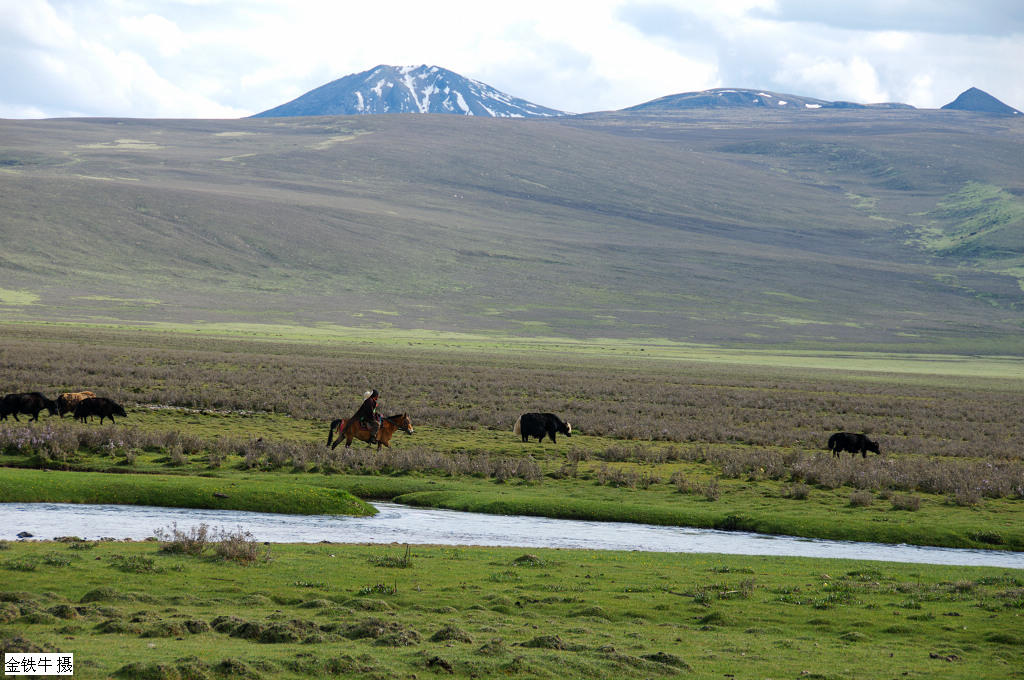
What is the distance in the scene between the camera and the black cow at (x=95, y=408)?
2912cm

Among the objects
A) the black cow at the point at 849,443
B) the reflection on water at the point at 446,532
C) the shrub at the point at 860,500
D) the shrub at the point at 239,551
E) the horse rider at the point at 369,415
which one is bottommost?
the reflection on water at the point at 446,532

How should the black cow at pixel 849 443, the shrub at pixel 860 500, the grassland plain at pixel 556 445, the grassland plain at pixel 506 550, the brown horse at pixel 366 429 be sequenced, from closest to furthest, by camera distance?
the grassland plain at pixel 506 550 < the grassland plain at pixel 556 445 < the shrub at pixel 860 500 < the brown horse at pixel 366 429 < the black cow at pixel 849 443

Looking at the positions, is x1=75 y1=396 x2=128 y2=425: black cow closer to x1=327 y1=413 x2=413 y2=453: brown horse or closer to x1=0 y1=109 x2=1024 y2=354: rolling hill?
x1=327 y1=413 x2=413 y2=453: brown horse

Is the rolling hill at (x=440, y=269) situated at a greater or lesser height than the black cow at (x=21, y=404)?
greater

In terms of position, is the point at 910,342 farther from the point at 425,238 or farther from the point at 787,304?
the point at 425,238

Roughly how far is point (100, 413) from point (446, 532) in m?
15.4

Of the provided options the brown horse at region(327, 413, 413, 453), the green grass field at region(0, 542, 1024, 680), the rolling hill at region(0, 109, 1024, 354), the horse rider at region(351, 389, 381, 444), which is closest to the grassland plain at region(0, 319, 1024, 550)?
the brown horse at region(327, 413, 413, 453)

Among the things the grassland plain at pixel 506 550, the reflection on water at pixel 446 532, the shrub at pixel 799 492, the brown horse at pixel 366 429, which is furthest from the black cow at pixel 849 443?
the brown horse at pixel 366 429

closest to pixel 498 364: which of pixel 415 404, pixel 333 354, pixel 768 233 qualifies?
pixel 333 354

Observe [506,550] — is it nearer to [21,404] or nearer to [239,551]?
[239,551]

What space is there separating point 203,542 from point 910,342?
12801 centimetres

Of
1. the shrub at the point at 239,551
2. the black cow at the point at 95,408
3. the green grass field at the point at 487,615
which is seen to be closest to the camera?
the green grass field at the point at 487,615

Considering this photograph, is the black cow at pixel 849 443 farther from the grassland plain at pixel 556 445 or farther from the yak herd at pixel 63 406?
the yak herd at pixel 63 406

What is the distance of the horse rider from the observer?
23.8 m
